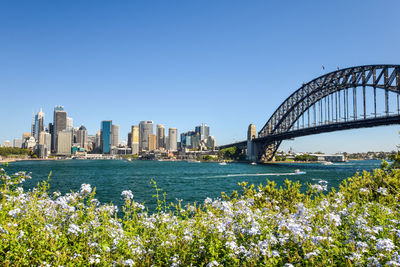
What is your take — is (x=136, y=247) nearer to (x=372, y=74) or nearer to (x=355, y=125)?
(x=355, y=125)

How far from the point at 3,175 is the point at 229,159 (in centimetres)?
14311

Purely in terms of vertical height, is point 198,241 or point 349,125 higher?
→ point 349,125

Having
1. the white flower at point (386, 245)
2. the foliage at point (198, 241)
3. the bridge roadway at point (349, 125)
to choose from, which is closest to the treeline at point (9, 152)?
the bridge roadway at point (349, 125)

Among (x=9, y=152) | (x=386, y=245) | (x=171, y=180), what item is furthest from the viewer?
(x=9, y=152)

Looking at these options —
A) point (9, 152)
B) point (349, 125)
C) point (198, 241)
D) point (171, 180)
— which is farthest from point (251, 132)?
point (9, 152)

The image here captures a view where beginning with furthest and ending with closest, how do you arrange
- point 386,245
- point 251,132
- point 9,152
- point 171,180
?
point 9,152 → point 251,132 → point 171,180 → point 386,245

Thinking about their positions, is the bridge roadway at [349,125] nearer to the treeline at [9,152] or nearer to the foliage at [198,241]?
the foliage at [198,241]

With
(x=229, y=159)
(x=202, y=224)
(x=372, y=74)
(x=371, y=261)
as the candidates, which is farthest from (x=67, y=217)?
(x=229, y=159)

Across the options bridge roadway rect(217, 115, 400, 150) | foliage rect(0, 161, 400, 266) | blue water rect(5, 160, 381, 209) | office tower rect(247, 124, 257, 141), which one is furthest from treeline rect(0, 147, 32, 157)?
foliage rect(0, 161, 400, 266)

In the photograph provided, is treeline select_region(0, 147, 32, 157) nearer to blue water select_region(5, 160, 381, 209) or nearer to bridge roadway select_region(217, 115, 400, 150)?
blue water select_region(5, 160, 381, 209)

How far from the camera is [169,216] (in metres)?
5.26

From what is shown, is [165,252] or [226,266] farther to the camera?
[165,252]

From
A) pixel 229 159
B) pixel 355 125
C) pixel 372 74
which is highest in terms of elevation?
pixel 372 74

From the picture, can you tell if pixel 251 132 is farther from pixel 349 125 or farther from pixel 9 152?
pixel 9 152
